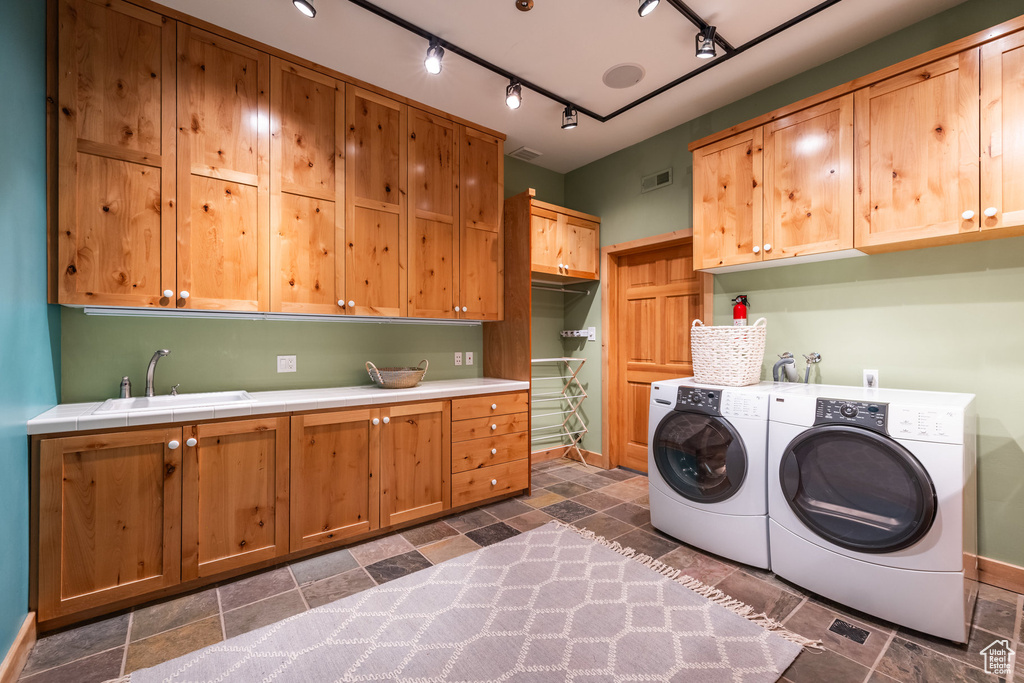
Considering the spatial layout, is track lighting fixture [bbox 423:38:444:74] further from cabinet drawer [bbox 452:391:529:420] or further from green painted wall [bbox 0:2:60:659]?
cabinet drawer [bbox 452:391:529:420]

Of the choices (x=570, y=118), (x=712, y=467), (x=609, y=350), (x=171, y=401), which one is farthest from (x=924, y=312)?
(x=171, y=401)

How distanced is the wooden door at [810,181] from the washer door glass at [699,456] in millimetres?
Result: 1072

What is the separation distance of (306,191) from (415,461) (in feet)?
5.60

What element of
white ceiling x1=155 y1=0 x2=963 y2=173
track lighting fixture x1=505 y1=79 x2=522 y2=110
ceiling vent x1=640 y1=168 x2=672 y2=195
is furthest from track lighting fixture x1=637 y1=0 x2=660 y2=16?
ceiling vent x1=640 y1=168 x2=672 y2=195

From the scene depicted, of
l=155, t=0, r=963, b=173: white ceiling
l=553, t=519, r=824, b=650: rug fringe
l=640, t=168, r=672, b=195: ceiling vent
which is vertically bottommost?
l=553, t=519, r=824, b=650: rug fringe

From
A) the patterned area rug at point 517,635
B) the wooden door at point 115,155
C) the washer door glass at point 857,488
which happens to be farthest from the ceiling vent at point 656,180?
the wooden door at point 115,155

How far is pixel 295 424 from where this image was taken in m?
2.23

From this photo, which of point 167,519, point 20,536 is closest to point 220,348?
point 167,519

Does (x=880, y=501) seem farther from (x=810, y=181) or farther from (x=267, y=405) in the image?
(x=267, y=405)

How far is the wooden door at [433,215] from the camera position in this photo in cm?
291

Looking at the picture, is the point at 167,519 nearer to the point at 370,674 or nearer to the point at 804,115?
the point at 370,674

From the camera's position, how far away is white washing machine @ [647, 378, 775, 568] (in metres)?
2.18

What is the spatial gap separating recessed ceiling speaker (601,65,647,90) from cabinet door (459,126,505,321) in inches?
37.0

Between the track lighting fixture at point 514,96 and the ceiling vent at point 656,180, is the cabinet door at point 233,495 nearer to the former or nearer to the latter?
the track lighting fixture at point 514,96
